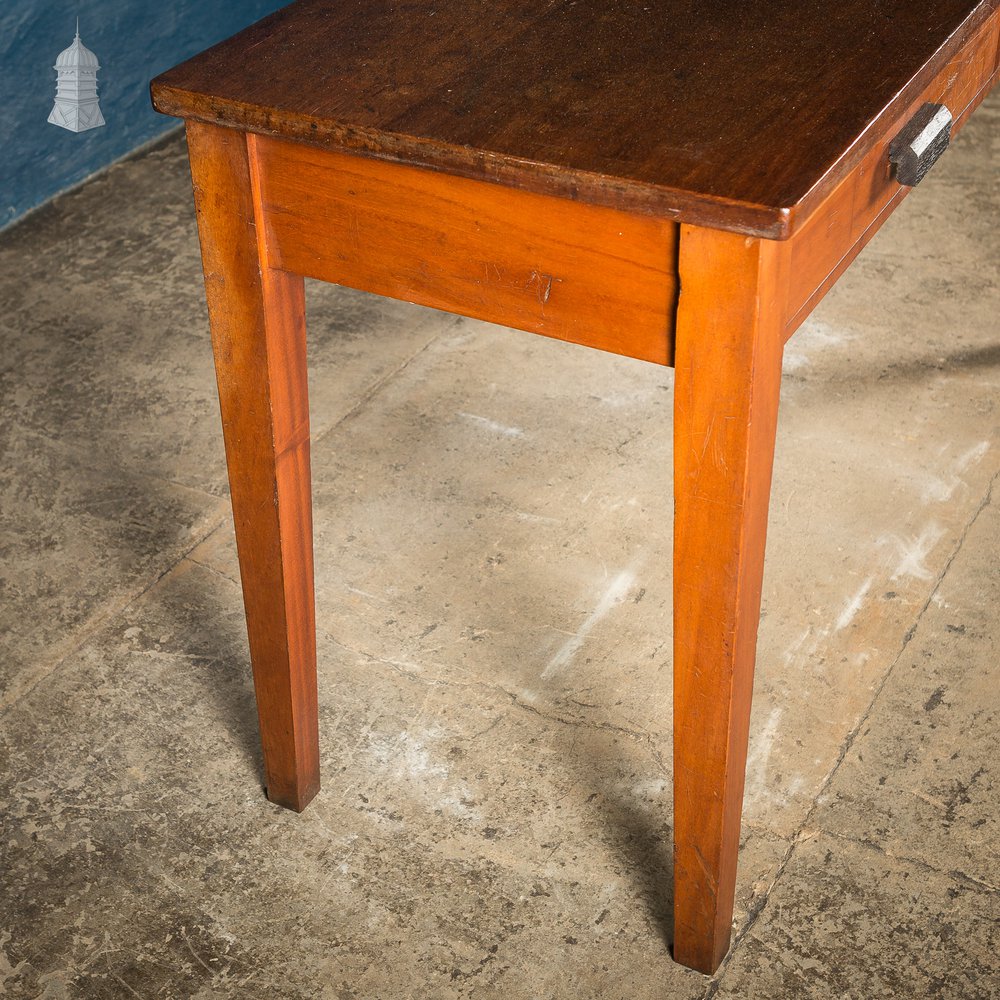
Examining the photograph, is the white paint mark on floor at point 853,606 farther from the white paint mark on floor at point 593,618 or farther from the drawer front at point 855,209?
the drawer front at point 855,209

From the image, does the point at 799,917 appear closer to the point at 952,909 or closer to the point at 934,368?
the point at 952,909

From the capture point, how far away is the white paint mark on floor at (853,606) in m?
2.10

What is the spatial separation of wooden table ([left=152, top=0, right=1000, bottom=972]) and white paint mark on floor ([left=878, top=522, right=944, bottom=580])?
799 millimetres

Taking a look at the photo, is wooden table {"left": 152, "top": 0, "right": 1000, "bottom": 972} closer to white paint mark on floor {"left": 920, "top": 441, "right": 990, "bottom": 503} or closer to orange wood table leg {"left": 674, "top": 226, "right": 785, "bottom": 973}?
orange wood table leg {"left": 674, "top": 226, "right": 785, "bottom": 973}

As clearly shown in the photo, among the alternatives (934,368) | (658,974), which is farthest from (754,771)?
(934,368)

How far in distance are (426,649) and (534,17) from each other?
95cm

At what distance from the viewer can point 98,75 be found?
3523 millimetres

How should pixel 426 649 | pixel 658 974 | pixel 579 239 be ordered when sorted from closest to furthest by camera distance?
pixel 579 239 < pixel 658 974 < pixel 426 649

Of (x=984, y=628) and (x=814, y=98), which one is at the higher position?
(x=814, y=98)

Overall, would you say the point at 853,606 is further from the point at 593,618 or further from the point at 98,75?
the point at 98,75

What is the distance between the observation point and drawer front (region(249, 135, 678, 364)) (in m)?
1.22

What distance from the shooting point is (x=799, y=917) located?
166cm

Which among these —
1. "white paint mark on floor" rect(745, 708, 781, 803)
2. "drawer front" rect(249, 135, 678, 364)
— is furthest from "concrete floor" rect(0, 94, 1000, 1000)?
"drawer front" rect(249, 135, 678, 364)

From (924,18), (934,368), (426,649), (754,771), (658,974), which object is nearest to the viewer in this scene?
Answer: (924,18)
